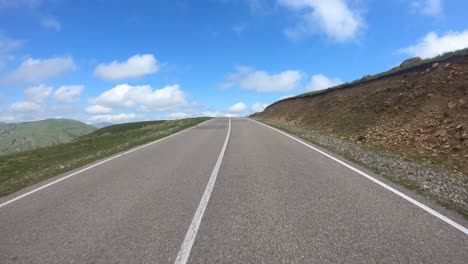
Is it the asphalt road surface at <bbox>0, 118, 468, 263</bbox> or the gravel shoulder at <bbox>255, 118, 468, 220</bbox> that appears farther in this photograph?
the gravel shoulder at <bbox>255, 118, 468, 220</bbox>

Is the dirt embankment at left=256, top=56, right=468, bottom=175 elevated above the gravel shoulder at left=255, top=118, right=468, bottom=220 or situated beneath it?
elevated above

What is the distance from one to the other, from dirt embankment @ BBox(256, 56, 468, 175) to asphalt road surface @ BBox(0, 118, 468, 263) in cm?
627

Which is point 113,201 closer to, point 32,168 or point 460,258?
point 460,258

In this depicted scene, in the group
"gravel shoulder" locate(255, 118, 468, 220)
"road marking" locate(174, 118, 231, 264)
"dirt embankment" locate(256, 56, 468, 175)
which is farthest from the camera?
"dirt embankment" locate(256, 56, 468, 175)

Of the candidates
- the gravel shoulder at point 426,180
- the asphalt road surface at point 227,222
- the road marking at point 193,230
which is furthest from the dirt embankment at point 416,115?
the road marking at point 193,230

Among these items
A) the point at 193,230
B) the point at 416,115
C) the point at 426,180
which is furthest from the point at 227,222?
the point at 416,115

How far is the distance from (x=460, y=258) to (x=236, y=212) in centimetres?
316

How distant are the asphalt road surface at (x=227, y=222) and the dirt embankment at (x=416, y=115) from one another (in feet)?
20.6

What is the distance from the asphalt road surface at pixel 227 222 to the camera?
3799 millimetres

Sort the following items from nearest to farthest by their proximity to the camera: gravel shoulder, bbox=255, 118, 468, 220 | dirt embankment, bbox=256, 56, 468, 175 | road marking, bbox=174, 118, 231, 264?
road marking, bbox=174, 118, 231, 264
gravel shoulder, bbox=255, 118, 468, 220
dirt embankment, bbox=256, 56, 468, 175

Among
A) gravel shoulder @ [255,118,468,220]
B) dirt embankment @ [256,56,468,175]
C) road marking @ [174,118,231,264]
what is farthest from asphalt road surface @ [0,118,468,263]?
dirt embankment @ [256,56,468,175]

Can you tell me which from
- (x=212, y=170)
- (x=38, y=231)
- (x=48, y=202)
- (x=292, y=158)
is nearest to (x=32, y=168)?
(x=48, y=202)

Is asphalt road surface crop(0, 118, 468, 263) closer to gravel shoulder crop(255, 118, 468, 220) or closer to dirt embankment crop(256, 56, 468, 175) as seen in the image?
gravel shoulder crop(255, 118, 468, 220)

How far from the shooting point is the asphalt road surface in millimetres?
3799
